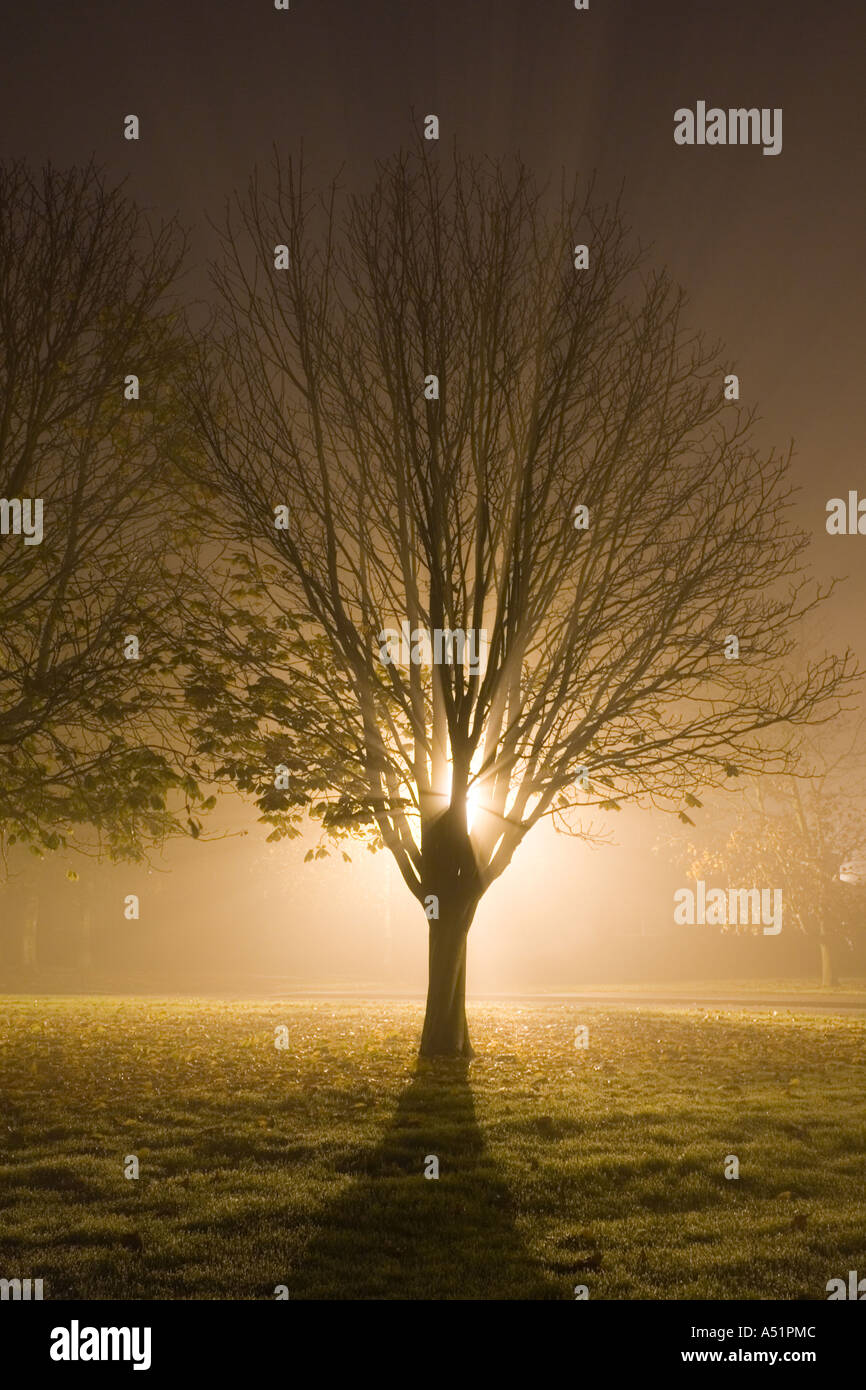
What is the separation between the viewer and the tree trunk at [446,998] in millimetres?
12906

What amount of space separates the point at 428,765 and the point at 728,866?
80.9ft

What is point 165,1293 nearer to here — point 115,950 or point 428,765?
point 428,765

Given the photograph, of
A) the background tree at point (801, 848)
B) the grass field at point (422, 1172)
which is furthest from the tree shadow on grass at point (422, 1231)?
the background tree at point (801, 848)

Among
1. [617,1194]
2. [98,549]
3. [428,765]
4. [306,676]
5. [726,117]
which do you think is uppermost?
[726,117]

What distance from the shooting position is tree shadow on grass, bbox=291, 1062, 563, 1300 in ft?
18.6

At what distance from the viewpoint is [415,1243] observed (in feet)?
20.7

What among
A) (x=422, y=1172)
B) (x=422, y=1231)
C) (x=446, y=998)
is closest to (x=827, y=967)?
(x=446, y=998)

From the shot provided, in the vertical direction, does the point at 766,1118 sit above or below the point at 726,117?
below

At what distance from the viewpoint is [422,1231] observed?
21.3 ft

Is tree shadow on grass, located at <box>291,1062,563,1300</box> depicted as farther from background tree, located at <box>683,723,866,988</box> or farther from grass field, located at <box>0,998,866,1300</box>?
background tree, located at <box>683,723,866,988</box>

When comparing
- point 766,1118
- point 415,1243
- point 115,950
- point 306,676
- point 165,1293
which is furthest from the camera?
point 115,950

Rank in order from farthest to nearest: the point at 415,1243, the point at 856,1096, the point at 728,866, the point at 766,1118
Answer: the point at 728,866 → the point at 856,1096 → the point at 766,1118 → the point at 415,1243

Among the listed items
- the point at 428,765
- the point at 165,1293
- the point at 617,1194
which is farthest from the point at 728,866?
the point at 165,1293

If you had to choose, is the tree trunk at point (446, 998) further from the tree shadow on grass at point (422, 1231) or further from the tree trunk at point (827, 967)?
the tree trunk at point (827, 967)
